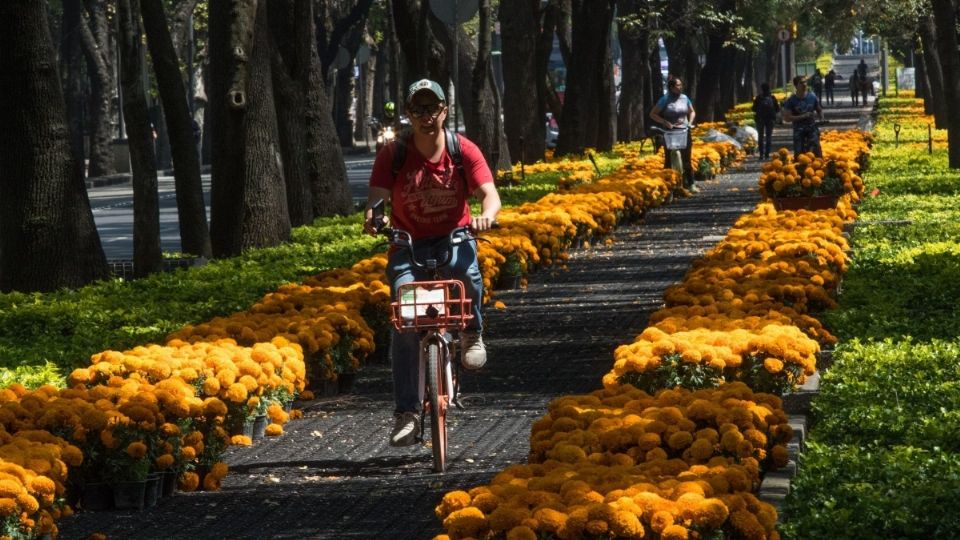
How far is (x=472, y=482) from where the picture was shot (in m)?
9.03

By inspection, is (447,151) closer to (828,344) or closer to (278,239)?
(828,344)

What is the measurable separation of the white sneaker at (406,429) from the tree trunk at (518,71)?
83.3 ft

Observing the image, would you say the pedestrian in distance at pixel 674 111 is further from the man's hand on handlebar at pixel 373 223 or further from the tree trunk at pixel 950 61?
the man's hand on handlebar at pixel 373 223

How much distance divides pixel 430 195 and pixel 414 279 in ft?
1.32

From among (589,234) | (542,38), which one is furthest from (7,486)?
(542,38)

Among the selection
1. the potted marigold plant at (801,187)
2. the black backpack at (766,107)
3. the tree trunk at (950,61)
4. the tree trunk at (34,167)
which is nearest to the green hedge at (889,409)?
the potted marigold plant at (801,187)

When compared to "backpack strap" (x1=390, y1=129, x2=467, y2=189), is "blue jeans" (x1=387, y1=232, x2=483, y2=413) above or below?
below

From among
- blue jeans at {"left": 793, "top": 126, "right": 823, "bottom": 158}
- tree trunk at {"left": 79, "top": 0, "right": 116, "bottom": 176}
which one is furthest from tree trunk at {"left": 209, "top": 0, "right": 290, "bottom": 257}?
tree trunk at {"left": 79, "top": 0, "right": 116, "bottom": 176}

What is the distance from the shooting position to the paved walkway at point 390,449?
27.6ft

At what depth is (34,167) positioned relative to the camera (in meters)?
16.3

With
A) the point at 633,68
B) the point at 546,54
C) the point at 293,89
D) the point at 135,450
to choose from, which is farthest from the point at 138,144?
the point at 633,68

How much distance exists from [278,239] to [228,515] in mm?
11965

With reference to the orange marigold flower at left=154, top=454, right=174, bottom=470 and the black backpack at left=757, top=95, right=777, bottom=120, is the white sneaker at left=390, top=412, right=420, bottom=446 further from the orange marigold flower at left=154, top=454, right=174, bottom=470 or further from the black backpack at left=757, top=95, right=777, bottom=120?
the black backpack at left=757, top=95, right=777, bottom=120

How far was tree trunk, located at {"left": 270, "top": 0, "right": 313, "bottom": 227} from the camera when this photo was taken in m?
23.3
